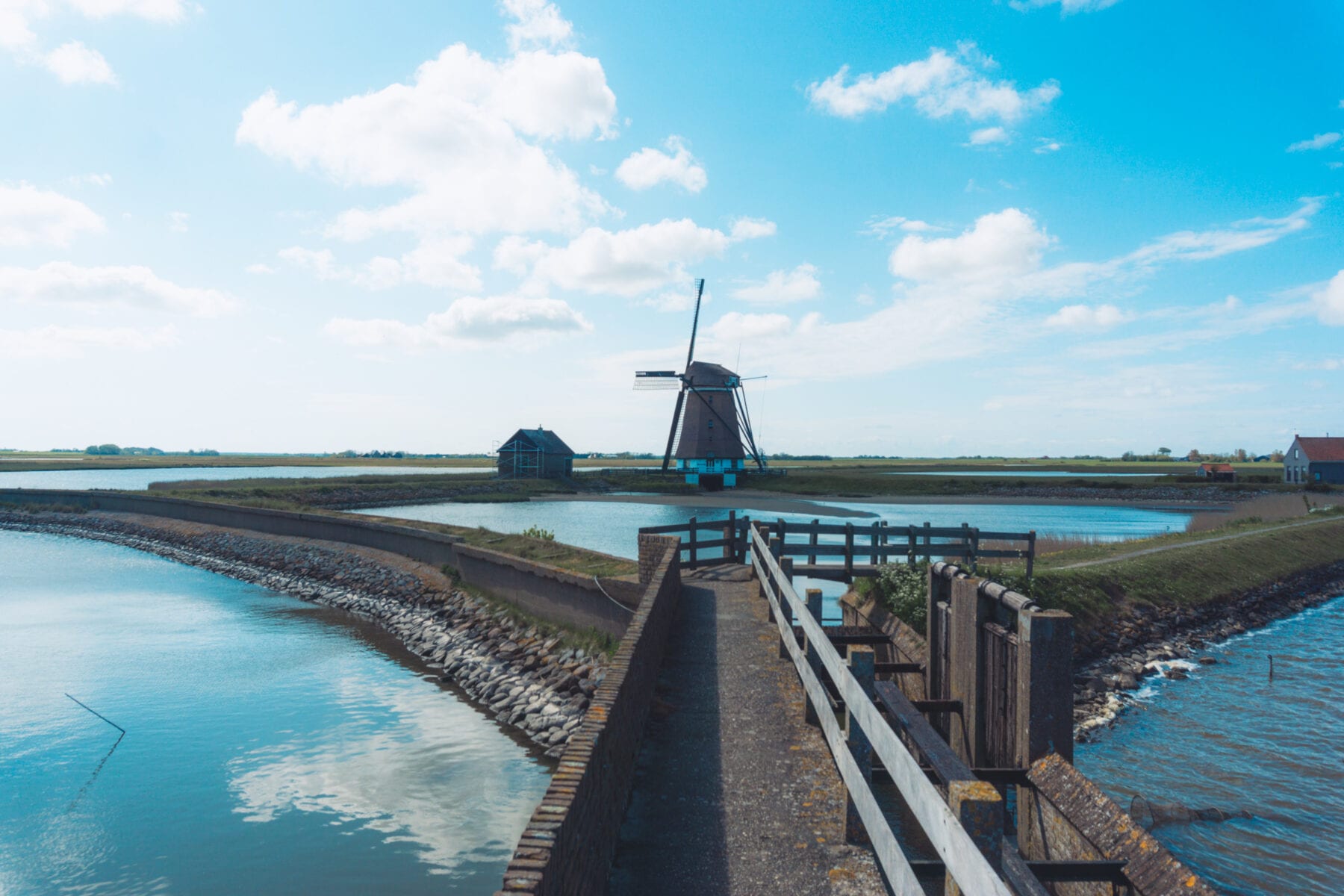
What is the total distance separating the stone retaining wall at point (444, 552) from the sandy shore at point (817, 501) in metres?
33.0

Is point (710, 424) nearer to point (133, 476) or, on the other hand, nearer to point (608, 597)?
point (608, 597)

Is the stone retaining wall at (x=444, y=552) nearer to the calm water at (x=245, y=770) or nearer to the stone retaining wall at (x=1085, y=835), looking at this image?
the calm water at (x=245, y=770)

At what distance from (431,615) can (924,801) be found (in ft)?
75.9

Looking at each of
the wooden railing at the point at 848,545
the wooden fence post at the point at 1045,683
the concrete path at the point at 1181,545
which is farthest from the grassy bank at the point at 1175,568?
the wooden fence post at the point at 1045,683

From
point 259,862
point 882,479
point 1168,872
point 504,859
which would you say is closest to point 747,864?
point 1168,872

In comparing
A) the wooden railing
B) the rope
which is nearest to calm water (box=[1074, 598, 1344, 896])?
the wooden railing

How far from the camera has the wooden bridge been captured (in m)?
3.31

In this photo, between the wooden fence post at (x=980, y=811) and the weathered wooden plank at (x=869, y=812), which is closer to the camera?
the wooden fence post at (x=980, y=811)

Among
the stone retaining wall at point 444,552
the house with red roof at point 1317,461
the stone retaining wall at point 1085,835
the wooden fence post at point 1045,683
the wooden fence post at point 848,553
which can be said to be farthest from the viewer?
the house with red roof at point 1317,461

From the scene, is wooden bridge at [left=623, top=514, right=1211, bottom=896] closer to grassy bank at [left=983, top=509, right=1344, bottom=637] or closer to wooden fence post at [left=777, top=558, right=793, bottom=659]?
wooden fence post at [left=777, top=558, right=793, bottom=659]

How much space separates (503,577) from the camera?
74.5 feet

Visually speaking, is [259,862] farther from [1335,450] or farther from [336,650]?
[1335,450]

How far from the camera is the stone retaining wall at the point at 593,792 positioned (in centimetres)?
393

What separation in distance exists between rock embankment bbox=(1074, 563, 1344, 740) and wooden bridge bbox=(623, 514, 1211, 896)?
6.32 m
